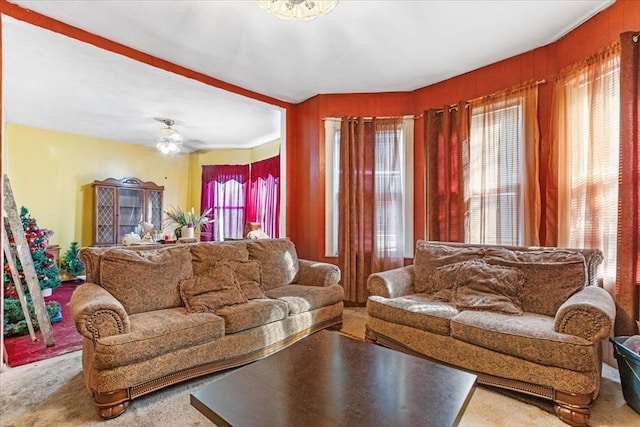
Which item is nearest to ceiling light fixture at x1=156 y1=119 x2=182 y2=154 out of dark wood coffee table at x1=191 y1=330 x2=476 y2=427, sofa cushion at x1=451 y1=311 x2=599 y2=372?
dark wood coffee table at x1=191 y1=330 x2=476 y2=427

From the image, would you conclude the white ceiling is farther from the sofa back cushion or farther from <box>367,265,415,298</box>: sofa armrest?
<box>367,265,415,298</box>: sofa armrest

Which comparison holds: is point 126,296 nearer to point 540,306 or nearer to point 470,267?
point 470,267

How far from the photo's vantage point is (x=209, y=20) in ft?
8.23

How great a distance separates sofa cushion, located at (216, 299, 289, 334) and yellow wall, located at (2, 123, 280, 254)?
3864 mm

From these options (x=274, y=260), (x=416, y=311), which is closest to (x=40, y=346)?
Answer: (x=274, y=260)

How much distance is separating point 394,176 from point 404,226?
0.62 meters

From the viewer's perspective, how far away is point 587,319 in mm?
1758

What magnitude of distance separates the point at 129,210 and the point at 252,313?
192 inches

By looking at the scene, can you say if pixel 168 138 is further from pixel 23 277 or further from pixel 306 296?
pixel 306 296

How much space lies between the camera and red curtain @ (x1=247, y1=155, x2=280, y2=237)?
5.70 meters

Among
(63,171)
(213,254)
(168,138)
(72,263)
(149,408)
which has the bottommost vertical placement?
(149,408)

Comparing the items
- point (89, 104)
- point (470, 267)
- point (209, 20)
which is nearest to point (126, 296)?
point (209, 20)

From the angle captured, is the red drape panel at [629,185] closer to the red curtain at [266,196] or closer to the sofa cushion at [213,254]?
the sofa cushion at [213,254]

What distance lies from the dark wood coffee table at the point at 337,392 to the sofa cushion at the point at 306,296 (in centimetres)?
103
